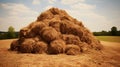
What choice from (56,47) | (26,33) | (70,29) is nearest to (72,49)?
(56,47)

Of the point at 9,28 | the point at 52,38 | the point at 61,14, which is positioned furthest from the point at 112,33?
the point at 52,38

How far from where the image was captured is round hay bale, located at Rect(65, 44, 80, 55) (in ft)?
26.7

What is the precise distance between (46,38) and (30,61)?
2.30 metres

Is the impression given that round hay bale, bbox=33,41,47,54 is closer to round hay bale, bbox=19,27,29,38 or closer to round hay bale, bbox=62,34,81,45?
round hay bale, bbox=62,34,81,45

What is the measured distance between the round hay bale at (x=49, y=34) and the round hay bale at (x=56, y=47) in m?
0.33

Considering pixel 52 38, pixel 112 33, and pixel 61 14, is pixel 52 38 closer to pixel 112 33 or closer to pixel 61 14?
pixel 61 14

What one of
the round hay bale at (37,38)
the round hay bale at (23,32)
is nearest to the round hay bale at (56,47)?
the round hay bale at (37,38)

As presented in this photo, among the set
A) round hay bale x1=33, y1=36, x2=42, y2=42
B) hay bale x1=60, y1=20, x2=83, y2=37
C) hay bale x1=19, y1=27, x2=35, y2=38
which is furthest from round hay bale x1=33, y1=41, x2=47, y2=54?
hay bale x1=60, y1=20, x2=83, y2=37

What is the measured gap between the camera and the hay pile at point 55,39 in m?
8.38

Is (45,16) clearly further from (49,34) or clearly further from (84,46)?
(84,46)

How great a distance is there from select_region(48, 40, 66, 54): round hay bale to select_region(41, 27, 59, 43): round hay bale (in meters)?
0.33

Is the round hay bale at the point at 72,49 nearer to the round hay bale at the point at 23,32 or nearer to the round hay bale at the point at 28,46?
the round hay bale at the point at 28,46

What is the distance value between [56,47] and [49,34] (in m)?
0.94

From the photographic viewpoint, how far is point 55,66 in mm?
6141
